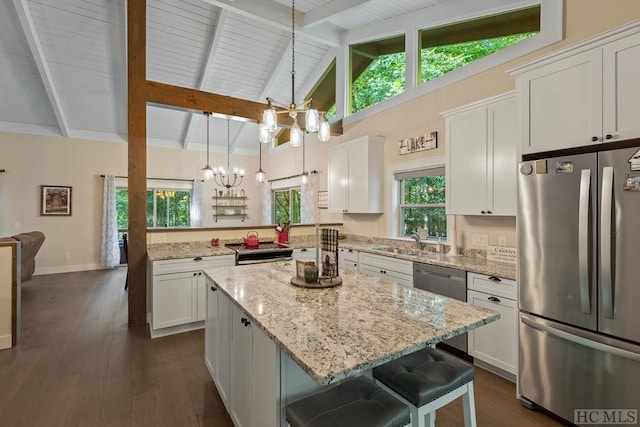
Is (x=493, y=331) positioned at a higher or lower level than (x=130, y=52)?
lower

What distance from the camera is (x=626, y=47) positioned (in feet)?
5.63

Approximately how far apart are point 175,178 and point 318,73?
181 inches

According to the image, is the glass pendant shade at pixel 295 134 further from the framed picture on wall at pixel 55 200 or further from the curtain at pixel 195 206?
the framed picture on wall at pixel 55 200

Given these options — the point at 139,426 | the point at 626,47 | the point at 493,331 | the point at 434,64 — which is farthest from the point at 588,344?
the point at 434,64

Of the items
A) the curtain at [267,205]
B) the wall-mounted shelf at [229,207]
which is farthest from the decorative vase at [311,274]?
the wall-mounted shelf at [229,207]

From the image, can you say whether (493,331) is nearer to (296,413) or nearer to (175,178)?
(296,413)

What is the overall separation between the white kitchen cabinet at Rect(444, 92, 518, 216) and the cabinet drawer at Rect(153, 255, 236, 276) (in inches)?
104

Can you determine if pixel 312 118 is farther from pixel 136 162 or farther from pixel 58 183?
pixel 58 183

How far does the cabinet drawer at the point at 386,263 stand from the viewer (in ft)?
10.6

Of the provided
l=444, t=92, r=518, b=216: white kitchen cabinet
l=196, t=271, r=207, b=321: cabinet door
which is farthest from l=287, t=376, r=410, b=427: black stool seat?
l=196, t=271, r=207, b=321: cabinet door

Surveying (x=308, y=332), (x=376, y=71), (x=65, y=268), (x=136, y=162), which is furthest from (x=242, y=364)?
(x=65, y=268)

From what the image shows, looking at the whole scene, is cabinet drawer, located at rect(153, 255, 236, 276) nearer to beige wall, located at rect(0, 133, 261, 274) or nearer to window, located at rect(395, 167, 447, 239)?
window, located at rect(395, 167, 447, 239)

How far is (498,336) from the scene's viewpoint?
96.9 inches

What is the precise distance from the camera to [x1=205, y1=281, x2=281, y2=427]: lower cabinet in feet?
4.29
